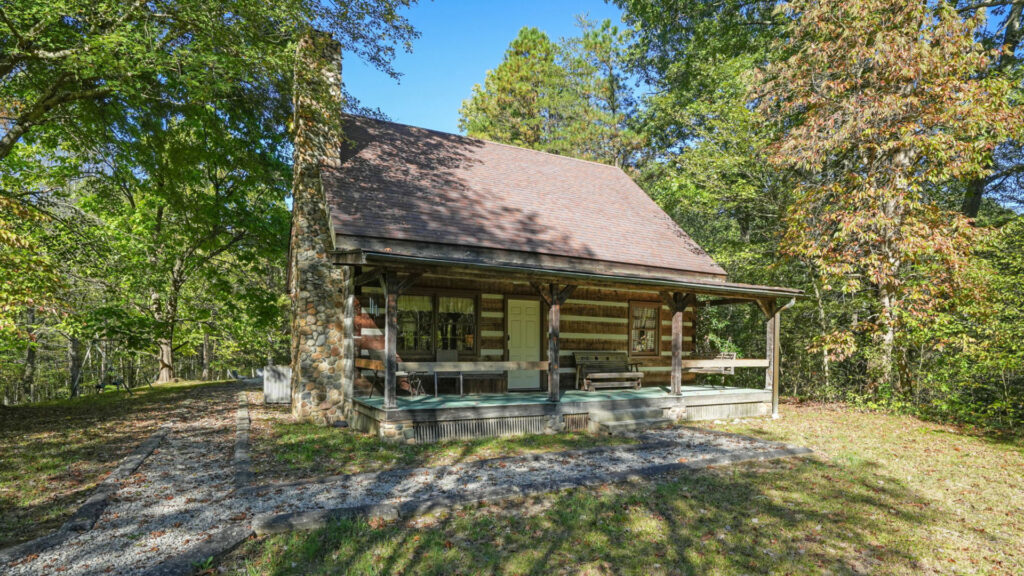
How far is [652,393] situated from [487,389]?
11.5 ft

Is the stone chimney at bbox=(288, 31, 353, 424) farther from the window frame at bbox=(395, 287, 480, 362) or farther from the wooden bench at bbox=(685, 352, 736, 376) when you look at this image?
the wooden bench at bbox=(685, 352, 736, 376)

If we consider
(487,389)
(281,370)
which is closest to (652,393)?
(487,389)

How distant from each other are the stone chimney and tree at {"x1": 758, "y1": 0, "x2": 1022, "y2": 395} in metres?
9.96

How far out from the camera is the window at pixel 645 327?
1277 centimetres

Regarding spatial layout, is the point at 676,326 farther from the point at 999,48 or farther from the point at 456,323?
the point at 999,48

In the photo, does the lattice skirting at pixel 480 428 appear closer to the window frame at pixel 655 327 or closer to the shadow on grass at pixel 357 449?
the shadow on grass at pixel 357 449

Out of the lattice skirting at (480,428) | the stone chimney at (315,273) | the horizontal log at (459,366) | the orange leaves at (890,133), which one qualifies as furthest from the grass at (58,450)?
the orange leaves at (890,133)

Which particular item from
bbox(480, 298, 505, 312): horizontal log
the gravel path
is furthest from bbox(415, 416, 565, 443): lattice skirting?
bbox(480, 298, 505, 312): horizontal log

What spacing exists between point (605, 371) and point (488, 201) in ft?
15.4

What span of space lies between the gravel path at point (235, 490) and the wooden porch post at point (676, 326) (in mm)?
1819

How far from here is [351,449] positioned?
7691 millimetres

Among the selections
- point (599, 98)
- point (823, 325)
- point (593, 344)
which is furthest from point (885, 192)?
point (599, 98)

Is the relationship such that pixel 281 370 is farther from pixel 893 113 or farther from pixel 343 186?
pixel 893 113

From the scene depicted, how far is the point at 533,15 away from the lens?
25984 mm
